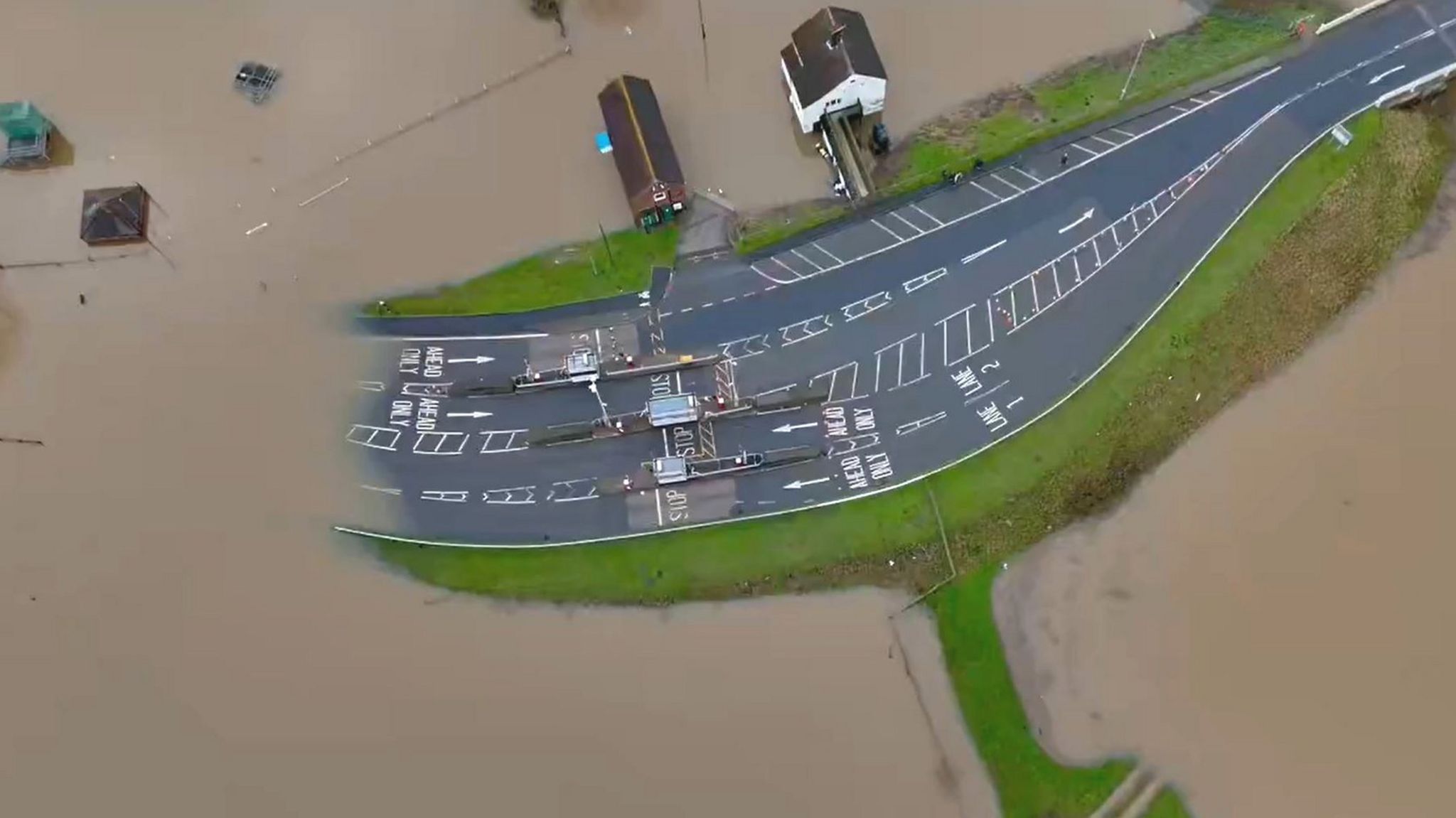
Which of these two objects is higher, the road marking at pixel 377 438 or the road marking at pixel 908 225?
the road marking at pixel 908 225

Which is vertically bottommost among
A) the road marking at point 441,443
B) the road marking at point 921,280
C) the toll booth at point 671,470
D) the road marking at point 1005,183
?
the toll booth at point 671,470

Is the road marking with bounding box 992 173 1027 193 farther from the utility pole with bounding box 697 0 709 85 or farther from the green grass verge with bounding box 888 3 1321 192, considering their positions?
the utility pole with bounding box 697 0 709 85

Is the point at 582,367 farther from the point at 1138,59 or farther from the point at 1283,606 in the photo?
the point at 1138,59

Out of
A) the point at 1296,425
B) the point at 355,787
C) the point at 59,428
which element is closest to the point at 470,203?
the point at 59,428

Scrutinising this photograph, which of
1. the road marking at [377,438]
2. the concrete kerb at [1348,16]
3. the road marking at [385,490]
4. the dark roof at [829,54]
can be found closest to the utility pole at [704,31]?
the dark roof at [829,54]

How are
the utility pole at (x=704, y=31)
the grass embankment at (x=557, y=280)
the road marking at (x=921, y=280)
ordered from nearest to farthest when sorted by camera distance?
1. the road marking at (x=921, y=280)
2. the grass embankment at (x=557, y=280)
3. the utility pole at (x=704, y=31)

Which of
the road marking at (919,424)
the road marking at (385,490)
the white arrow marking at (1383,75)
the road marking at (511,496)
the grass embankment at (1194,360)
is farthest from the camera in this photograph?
the white arrow marking at (1383,75)

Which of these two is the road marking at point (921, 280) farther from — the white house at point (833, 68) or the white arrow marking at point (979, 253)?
the white house at point (833, 68)

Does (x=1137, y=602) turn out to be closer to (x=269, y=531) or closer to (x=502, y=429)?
(x=502, y=429)
